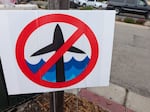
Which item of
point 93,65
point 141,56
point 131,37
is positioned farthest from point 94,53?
point 131,37

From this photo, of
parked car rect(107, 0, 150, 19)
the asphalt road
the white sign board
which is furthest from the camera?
parked car rect(107, 0, 150, 19)

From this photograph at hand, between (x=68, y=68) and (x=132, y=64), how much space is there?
4793 millimetres

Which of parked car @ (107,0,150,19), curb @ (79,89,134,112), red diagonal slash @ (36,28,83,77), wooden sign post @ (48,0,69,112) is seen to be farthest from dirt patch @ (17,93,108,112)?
parked car @ (107,0,150,19)

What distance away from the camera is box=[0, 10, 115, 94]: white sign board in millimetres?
1646

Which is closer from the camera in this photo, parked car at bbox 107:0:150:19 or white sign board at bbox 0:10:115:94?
white sign board at bbox 0:10:115:94

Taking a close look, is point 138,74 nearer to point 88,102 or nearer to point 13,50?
point 88,102

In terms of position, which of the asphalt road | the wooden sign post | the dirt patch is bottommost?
the asphalt road

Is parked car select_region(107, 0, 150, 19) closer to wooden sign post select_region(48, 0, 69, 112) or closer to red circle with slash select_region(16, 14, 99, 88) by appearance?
wooden sign post select_region(48, 0, 69, 112)

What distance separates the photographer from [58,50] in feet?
5.72

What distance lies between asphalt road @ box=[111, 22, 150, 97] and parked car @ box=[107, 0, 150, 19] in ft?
27.9

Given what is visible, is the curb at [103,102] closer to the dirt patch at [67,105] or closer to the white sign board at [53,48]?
the dirt patch at [67,105]

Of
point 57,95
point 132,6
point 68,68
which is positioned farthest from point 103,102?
point 132,6

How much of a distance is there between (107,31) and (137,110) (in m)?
2.32

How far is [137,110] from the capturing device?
3736 mm
